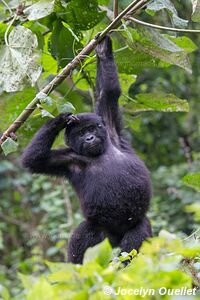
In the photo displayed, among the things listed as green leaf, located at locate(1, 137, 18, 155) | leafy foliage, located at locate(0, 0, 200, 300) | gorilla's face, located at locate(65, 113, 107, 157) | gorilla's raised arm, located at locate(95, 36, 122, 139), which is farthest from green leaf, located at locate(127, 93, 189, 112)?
green leaf, located at locate(1, 137, 18, 155)

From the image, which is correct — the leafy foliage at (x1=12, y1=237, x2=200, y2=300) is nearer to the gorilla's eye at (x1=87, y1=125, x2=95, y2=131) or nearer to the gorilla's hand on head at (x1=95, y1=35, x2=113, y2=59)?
the gorilla's hand on head at (x1=95, y1=35, x2=113, y2=59)

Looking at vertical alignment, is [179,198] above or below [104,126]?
below

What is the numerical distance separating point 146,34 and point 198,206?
2215 millimetres

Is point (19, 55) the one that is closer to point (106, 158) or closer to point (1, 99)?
point (1, 99)

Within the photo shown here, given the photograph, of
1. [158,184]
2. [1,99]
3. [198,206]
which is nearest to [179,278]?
[198,206]

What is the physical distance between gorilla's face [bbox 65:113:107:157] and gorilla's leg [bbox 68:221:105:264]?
1.64ft

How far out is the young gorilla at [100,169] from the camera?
3.77 metres

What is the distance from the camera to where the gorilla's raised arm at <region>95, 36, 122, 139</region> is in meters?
3.63

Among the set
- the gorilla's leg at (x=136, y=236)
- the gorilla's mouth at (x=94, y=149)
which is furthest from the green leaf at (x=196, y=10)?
the gorilla's leg at (x=136, y=236)

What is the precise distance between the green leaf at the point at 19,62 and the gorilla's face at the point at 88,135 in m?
0.77

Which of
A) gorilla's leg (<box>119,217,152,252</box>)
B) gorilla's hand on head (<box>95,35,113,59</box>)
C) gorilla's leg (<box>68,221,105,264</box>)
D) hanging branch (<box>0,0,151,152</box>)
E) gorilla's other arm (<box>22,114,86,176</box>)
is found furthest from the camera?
Answer: gorilla's leg (<box>68,221,105,264</box>)

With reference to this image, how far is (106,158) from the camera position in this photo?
3.97 meters

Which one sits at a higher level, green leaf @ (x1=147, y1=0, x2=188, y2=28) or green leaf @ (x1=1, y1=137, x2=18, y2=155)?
green leaf @ (x1=147, y1=0, x2=188, y2=28)

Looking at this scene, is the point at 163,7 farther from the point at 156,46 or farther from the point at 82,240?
the point at 82,240
